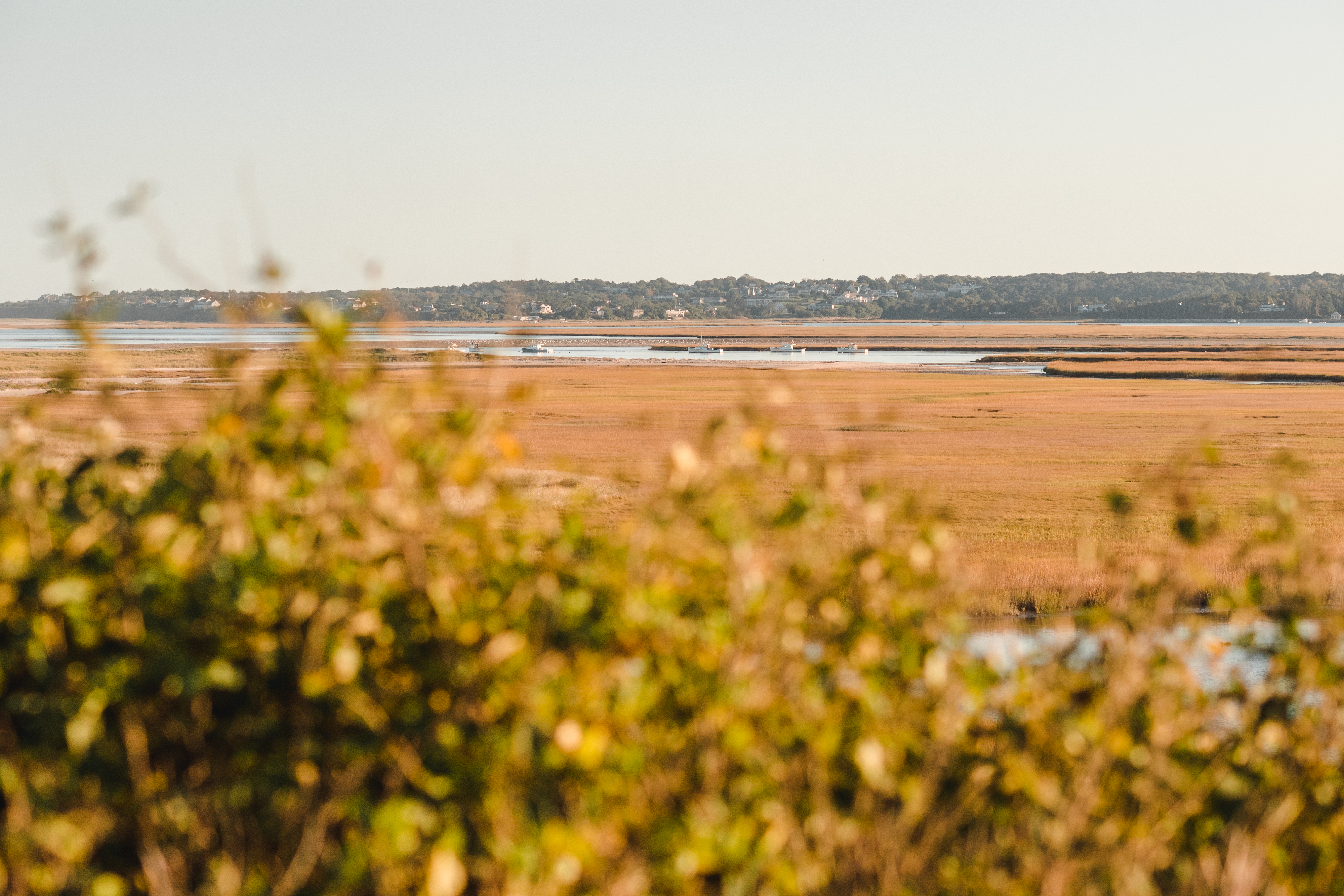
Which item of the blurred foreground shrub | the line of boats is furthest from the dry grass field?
the line of boats

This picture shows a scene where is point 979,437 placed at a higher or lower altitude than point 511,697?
lower

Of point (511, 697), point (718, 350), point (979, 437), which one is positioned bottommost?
point (979, 437)

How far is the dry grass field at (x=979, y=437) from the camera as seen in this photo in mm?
4102

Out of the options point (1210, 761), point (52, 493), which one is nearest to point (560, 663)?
point (52, 493)

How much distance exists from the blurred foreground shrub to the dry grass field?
258 mm

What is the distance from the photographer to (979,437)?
136 feet

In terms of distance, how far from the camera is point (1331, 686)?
3.71 metres

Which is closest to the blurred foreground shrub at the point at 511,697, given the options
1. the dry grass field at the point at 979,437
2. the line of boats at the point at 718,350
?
the dry grass field at the point at 979,437

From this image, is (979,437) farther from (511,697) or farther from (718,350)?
(718,350)

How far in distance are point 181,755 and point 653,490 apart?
4.68 feet

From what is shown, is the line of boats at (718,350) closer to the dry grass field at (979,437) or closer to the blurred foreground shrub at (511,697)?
the dry grass field at (979,437)

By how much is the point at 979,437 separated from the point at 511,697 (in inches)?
1581

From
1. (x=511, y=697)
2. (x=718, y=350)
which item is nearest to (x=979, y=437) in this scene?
(x=511, y=697)

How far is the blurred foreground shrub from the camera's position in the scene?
2.93 metres
